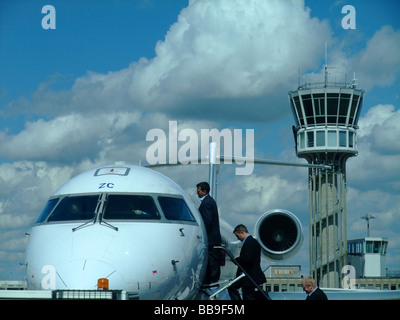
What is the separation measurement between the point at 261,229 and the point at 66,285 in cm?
1302

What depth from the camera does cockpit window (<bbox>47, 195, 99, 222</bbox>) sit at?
11430 mm

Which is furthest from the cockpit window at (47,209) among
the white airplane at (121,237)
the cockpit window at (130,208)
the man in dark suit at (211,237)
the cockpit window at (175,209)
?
the man in dark suit at (211,237)

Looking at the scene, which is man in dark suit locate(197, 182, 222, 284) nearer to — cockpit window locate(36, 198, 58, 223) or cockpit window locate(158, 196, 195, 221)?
cockpit window locate(158, 196, 195, 221)

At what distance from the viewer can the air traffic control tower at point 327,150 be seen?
76.6m

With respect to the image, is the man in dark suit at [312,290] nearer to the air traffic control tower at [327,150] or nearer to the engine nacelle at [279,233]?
the engine nacelle at [279,233]

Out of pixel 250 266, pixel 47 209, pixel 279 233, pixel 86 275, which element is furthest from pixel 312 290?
pixel 279 233

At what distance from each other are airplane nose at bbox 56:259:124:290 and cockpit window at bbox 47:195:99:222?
1.40 metres

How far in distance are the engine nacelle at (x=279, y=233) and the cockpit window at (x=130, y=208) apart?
10.2 m

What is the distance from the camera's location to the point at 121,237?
1062 centimetres

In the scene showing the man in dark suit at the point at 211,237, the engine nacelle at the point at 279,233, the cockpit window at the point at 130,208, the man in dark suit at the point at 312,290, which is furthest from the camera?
the engine nacelle at the point at 279,233

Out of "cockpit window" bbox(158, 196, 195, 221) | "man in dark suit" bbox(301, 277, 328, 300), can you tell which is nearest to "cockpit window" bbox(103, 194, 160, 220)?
"cockpit window" bbox(158, 196, 195, 221)

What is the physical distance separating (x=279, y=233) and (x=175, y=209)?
1050cm
